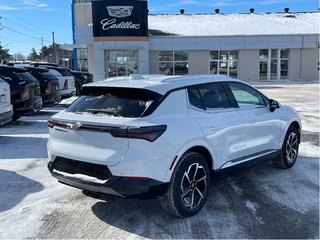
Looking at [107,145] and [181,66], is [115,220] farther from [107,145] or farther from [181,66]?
[181,66]

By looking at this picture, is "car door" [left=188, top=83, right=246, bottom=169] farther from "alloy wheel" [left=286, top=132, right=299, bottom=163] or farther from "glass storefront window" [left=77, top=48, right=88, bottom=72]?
"glass storefront window" [left=77, top=48, right=88, bottom=72]

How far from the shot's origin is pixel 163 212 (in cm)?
479

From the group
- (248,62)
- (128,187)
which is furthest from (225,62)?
(128,187)

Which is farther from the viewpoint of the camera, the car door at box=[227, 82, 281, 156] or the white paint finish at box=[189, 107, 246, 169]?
the car door at box=[227, 82, 281, 156]

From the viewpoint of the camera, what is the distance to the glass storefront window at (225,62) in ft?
121

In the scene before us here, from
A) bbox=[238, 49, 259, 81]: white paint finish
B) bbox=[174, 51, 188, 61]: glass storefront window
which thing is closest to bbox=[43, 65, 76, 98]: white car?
bbox=[174, 51, 188, 61]: glass storefront window

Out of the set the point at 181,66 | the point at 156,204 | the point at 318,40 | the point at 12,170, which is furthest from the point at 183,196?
the point at 318,40

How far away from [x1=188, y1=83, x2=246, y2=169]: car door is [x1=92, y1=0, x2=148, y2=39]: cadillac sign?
3067 cm

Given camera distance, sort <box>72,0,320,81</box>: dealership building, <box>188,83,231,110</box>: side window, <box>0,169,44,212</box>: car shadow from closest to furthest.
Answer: <box>188,83,231,110</box>: side window, <box>0,169,44,212</box>: car shadow, <box>72,0,320,81</box>: dealership building

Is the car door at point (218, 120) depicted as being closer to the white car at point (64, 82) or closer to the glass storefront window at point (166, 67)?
the white car at point (64, 82)

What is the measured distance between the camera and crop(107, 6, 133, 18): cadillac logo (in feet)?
114

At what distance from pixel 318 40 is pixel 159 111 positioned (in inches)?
1413

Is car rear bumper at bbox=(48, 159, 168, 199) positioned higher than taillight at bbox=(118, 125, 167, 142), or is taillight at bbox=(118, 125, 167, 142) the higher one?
taillight at bbox=(118, 125, 167, 142)

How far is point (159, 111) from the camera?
4359 millimetres
